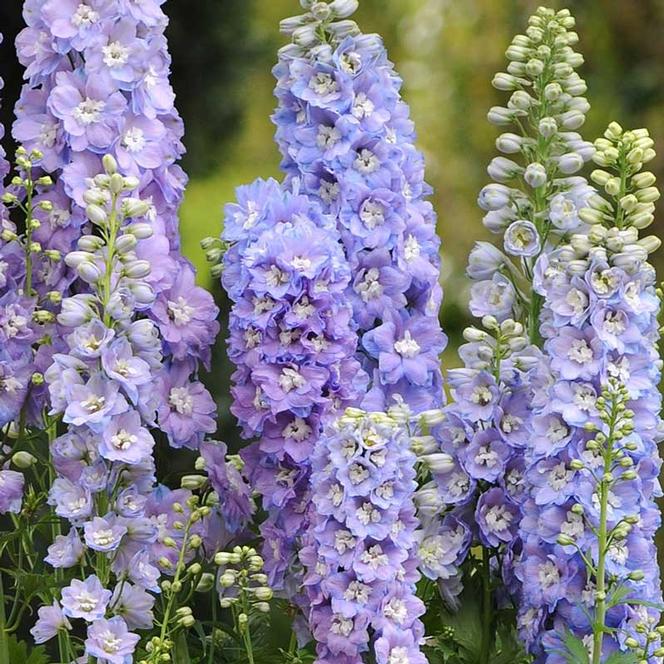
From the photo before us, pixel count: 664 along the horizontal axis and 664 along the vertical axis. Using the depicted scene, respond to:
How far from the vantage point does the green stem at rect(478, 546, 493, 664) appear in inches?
88.3

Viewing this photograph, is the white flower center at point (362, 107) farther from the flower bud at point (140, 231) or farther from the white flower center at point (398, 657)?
the white flower center at point (398, 657)

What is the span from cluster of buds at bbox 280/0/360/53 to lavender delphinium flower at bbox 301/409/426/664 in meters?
0.65

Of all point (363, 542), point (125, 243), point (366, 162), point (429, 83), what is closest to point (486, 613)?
point (363, 542)

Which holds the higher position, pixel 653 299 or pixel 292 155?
pixel 292 155

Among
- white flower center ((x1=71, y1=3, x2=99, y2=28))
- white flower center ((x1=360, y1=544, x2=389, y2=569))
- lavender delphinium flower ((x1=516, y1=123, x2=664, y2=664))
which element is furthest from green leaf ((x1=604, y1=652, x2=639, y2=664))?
white flower center ((x1=71, y1=3, x2=99, y2=28))

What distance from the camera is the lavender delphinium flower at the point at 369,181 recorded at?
2217 mm

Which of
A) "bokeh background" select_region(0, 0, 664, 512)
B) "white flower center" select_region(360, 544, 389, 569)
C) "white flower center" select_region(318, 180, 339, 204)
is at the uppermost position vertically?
"bokeh background" select_region(0, 0, 664, 512)

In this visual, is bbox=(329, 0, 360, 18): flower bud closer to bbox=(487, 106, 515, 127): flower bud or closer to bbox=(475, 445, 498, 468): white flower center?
bbox=(487, 106, 515, 127): flower bud

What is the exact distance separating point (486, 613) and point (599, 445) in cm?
36

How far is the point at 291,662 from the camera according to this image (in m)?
2.23

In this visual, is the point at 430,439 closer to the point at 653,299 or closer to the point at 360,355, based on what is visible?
the point at 360,355

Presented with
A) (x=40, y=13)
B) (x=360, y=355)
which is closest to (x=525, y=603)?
(x=360, y=355)

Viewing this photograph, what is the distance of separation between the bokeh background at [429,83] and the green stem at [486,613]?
3.75 ft

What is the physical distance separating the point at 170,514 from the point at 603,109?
5575 millimetres
